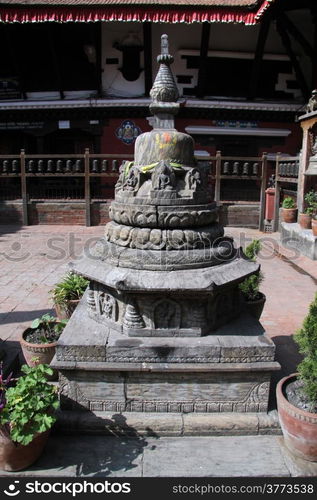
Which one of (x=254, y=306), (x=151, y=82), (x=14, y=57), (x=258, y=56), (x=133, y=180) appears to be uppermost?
(x=258, y=56)

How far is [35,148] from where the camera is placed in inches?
655

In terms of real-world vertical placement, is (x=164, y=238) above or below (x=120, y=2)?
below

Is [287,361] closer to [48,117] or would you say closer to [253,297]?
[253,297]

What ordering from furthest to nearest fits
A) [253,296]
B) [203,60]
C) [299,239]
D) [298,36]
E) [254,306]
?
[203,60] → [298,36] → [299,239] → [253,296] → [254,306]

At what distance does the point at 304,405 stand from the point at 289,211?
28.4 feet

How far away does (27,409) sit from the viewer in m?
2.88

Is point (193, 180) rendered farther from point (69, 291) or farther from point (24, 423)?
point (24, 423)

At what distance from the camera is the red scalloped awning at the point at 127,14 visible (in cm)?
1283

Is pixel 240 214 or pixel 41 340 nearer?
pixel 41 340

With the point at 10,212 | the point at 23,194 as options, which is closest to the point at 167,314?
the point at 23,194

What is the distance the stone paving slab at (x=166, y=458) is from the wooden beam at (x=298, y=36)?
14660mm

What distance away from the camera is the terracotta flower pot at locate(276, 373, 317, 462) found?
9.69 feet

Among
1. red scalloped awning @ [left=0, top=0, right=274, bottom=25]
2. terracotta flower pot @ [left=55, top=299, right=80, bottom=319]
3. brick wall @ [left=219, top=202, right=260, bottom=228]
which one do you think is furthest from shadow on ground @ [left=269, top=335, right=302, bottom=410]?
red scalloped awning @ [left=0, top=0, right=274, bottom=25]
